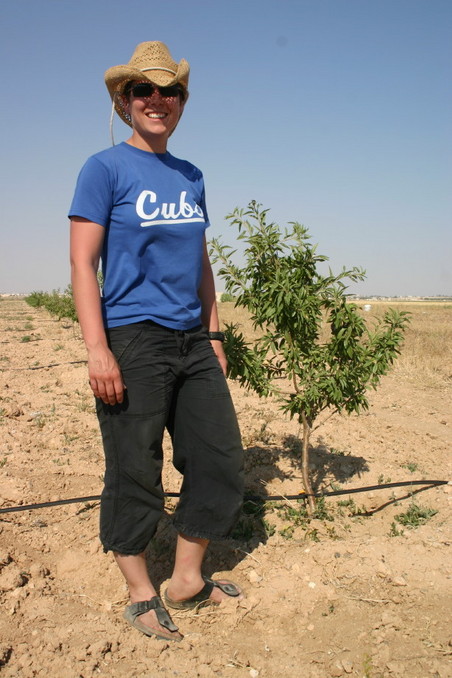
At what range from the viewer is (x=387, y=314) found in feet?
11.3

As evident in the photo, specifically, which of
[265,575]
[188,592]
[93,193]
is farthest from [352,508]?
[93,193]


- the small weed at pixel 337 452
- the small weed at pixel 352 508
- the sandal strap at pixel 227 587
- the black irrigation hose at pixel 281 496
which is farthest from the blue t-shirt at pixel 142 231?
the small weed at pixel 337 452

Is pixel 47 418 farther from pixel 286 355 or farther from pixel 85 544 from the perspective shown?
pixel 286 355

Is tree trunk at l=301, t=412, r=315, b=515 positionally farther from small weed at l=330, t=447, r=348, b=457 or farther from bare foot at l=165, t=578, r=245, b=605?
small weed at l=330, t=447, r=348, b=457

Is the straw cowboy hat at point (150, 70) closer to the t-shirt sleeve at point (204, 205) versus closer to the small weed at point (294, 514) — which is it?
the t-shirt sleeve at point (204, 205)

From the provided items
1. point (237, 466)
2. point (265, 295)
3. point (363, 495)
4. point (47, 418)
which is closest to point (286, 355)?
point (265, 295)

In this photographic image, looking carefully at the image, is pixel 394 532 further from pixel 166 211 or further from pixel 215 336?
pixel 166 211

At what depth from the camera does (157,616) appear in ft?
8.21

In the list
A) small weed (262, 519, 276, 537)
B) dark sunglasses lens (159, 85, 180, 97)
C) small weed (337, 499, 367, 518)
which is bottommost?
small weed (337, 499, 367, 518)

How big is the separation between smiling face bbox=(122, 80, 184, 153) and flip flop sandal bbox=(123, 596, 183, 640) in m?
2.03

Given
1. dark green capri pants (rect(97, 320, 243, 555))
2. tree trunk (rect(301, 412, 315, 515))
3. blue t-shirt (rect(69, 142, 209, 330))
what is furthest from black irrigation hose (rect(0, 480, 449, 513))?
blue t-shirt (rect(69, 142, 209, 330))

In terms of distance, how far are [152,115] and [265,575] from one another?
2.41 meters

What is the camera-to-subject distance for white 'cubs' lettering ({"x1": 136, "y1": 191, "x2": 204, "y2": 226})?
2365mm

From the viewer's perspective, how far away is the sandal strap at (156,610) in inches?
98.0
